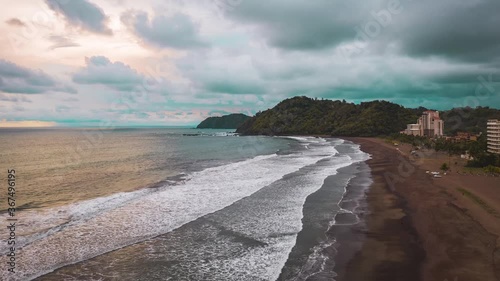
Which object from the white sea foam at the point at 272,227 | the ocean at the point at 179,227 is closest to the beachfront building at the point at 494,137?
the ocean at the point at 179,227

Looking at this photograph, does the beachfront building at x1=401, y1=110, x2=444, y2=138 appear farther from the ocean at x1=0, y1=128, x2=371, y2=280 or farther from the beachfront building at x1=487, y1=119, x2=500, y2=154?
the ocean at x1=0, y1=128, x2=371, y2=280

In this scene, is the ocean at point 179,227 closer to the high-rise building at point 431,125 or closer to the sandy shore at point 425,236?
the sandy shore at point 425,236

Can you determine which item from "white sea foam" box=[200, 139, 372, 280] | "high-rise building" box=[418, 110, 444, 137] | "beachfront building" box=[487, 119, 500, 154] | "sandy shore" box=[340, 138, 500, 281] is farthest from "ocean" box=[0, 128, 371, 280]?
"high-rise building" box=[418, 110, 444, 137]

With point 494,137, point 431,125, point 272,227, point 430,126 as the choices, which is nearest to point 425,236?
point 272,227

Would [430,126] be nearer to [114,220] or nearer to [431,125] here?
[431,125]

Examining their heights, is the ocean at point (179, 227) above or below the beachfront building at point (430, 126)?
below
